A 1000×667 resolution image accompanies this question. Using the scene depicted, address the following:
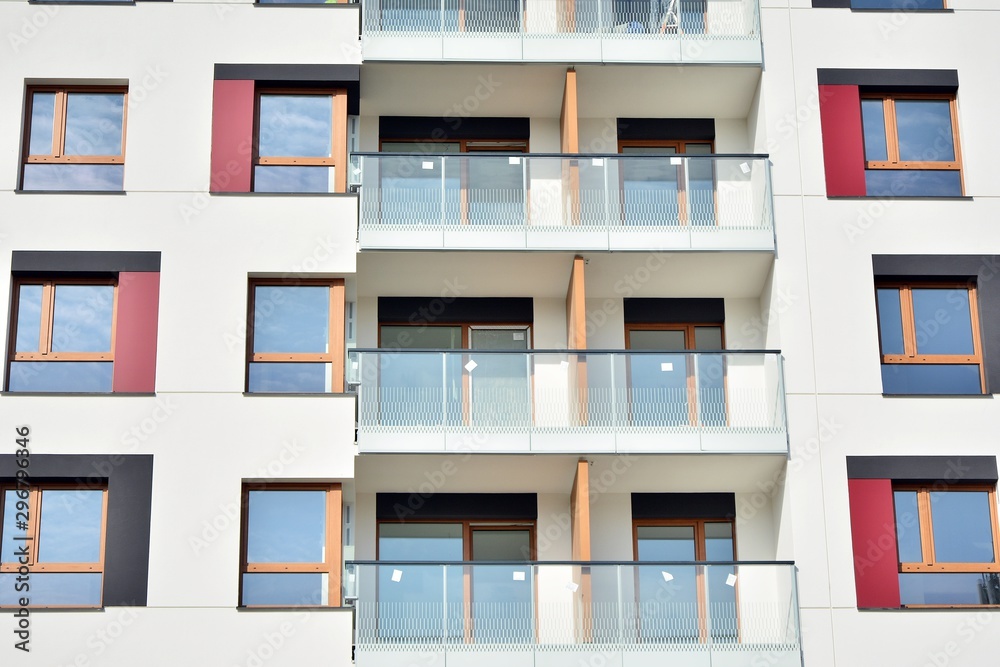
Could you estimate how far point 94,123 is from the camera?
18.5m

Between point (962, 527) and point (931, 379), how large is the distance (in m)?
1.80

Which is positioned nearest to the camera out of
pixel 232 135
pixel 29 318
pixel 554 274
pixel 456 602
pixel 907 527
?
pixel 456 602

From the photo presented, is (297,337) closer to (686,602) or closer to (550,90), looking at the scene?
(550,90)

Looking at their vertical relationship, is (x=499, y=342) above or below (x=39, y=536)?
above

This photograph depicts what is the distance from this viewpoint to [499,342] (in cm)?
1903

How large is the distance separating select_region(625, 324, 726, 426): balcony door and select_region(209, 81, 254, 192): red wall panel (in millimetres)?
5231

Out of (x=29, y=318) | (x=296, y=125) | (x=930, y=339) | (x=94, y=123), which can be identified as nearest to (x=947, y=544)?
(x=930, y=339)

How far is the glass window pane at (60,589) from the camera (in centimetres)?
1655

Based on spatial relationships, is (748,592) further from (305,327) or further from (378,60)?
(378,60)

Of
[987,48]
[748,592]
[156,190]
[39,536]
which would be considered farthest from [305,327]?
[987,48]

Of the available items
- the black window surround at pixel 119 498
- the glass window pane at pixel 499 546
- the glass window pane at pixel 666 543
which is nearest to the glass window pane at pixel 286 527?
the black window surround at pixel 119 498

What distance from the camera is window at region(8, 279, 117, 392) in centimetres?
1742

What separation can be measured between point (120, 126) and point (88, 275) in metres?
1.99

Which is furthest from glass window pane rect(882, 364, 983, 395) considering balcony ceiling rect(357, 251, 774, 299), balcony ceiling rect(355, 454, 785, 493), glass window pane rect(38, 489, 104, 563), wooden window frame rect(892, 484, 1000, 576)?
glass window pane rect(38, 489, 104, 563)
